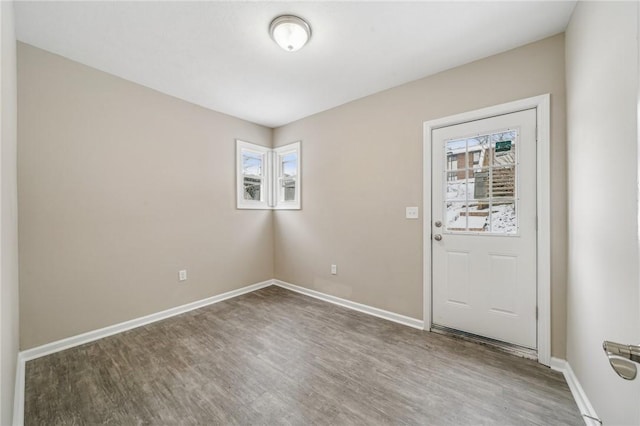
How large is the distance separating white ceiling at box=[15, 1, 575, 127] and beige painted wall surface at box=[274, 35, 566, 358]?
20 centimetres

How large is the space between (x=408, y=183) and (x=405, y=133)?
0.54m

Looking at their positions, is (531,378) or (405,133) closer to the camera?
(531,378)

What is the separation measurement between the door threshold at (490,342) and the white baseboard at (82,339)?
267cm

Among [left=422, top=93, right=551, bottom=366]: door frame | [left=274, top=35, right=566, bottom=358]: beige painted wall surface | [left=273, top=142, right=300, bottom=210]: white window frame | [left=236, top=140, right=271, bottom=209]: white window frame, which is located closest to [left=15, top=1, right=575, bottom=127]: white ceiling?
[left=274, top=35, right=566, bottom=358]: beige painted wall surface

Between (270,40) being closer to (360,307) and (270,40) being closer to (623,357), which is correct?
(623,357)

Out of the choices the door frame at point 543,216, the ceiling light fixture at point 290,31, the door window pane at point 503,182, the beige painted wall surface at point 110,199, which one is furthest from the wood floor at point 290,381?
the ceiling light fixture at point 290,31

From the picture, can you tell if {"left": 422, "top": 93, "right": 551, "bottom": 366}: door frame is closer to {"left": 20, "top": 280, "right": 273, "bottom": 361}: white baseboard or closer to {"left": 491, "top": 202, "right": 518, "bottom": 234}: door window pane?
{"left": 491, "top": 202, "right": 518, "bottom": 234}: door window pane

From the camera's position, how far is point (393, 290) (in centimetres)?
287

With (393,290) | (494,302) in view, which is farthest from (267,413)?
(494,302)

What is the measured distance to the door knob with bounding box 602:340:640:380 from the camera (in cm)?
60

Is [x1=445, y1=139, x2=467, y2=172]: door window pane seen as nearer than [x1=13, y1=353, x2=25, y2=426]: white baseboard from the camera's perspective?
No

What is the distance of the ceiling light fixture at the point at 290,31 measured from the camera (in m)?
1.83

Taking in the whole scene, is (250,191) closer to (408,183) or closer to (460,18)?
(408,183)

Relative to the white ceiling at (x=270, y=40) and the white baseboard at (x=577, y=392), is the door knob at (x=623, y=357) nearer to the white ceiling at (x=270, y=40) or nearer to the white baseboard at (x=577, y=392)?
the white baseboard at (x=577, y=392)
